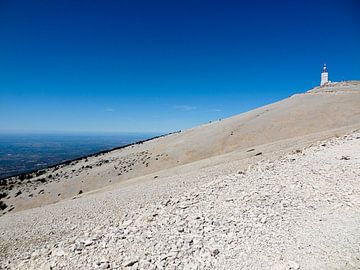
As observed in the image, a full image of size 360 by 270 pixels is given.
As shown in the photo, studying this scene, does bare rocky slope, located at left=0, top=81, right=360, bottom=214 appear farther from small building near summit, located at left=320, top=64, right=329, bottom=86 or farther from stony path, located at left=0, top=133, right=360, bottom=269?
small building near summit, located at left=320, top=64, right=329, bottom=86

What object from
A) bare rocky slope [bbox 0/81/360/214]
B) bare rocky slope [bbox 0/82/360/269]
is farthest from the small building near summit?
bare rocky slope [bbox 0/82/360/269]

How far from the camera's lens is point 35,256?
32.4ft

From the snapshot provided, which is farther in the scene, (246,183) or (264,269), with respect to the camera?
(246,183)

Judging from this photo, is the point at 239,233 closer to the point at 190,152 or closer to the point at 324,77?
the point at 190,152

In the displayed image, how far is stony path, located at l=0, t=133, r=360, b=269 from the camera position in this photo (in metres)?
7.91

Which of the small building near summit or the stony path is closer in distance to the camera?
the stony path

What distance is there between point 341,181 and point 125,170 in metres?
32.8

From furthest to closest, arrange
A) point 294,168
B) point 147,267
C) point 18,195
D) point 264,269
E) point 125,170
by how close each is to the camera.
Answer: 1. point 125,170
2. point 18,195
3. point 294,168
4. point 147,267
5. point 264,269

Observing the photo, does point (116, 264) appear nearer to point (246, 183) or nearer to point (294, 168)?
point (246, 183)

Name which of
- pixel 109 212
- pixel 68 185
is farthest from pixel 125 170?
pixel 109 212

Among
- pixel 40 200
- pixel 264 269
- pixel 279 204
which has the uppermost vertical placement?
pixel 279 204

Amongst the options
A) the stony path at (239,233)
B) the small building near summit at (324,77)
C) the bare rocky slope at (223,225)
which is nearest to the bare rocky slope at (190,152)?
the bare rocky slope at (223,225)

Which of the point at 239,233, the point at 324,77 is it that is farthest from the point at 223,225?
the point at 324,77

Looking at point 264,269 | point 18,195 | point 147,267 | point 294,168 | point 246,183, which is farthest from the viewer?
point 18,195
